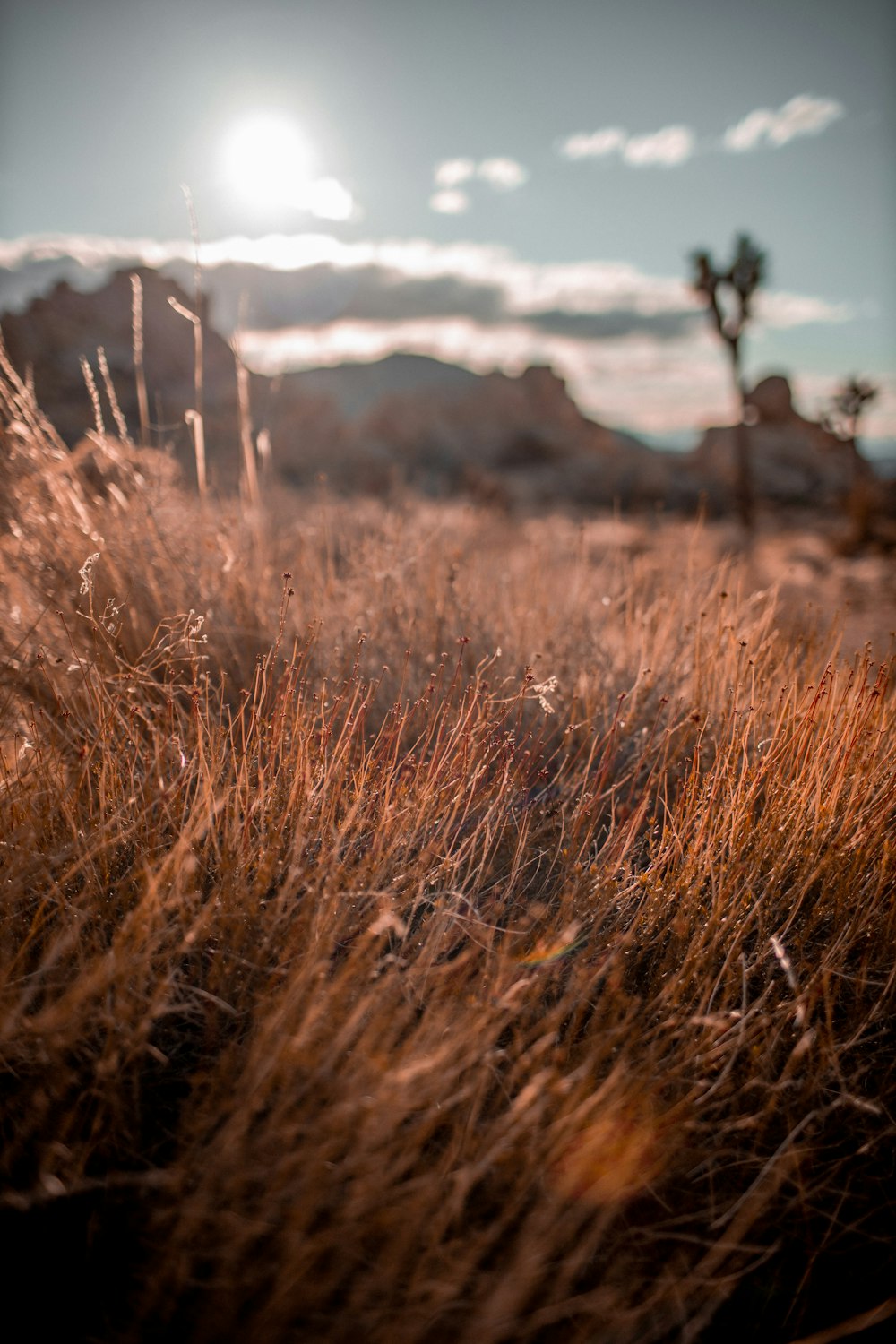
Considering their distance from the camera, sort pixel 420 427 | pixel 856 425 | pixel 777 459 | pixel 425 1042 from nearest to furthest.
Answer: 1. pixel 425 1042
2. pixel 856 425
3. pixel 777 459
4. pixel 420 427

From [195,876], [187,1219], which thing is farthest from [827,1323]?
[195,876]

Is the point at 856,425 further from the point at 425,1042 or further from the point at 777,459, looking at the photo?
the point at 777,459

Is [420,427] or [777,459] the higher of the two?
[420,427]

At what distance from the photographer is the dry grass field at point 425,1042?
1.20 m

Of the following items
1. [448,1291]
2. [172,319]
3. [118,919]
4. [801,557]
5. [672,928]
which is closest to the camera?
[448,1291]

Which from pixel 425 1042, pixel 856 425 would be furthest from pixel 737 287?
pixel 425 1042

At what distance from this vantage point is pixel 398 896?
1.91m

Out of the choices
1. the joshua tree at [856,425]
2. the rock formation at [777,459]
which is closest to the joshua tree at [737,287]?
the joshua tree at [856,425]

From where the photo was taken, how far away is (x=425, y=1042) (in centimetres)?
137

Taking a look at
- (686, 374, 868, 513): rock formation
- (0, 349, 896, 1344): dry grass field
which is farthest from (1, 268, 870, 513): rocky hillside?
(0, 349, 896, 1344): dry grass field

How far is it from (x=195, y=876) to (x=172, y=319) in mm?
31139

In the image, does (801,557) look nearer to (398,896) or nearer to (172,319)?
(398,896)

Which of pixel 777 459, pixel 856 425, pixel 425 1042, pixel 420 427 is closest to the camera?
pixel 425 1042

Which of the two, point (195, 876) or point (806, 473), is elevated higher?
point (806, 473)
